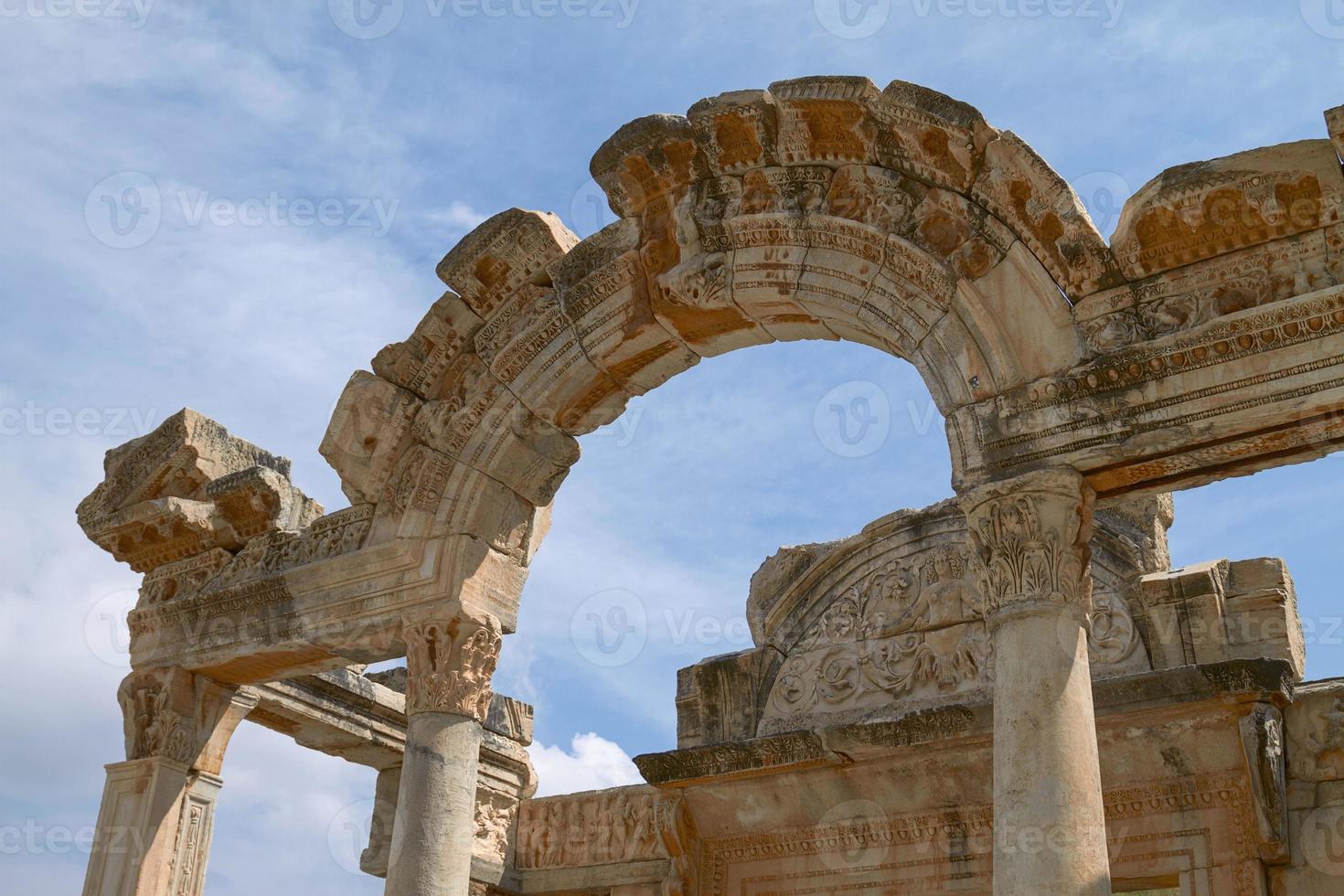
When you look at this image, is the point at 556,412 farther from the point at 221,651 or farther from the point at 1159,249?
the point at 1159,249

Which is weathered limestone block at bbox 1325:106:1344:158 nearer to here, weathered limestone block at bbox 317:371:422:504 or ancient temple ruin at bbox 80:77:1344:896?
ancient temple ruin at bbox 80:77:1344:896

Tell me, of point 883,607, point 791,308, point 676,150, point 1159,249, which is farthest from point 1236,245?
point 883,607

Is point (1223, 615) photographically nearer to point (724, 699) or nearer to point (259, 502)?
point (724, 699)

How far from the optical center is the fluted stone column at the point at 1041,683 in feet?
20.4

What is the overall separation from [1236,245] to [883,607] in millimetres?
5615

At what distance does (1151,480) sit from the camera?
7098mm

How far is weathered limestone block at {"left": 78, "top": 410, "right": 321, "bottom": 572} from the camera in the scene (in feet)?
33.9

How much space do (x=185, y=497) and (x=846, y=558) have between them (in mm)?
5621

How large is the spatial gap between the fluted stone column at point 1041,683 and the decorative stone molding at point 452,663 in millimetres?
3520

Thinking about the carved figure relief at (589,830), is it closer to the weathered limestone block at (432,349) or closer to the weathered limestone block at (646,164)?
the weathered limestone block at (432,349)

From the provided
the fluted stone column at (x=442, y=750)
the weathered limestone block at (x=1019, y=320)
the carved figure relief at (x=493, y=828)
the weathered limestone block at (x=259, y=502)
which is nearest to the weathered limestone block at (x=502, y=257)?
the weathered limestone block at (x=259, y=502)

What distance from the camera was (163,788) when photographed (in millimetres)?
9961

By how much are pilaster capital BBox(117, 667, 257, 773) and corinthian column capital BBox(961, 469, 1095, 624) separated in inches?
240
